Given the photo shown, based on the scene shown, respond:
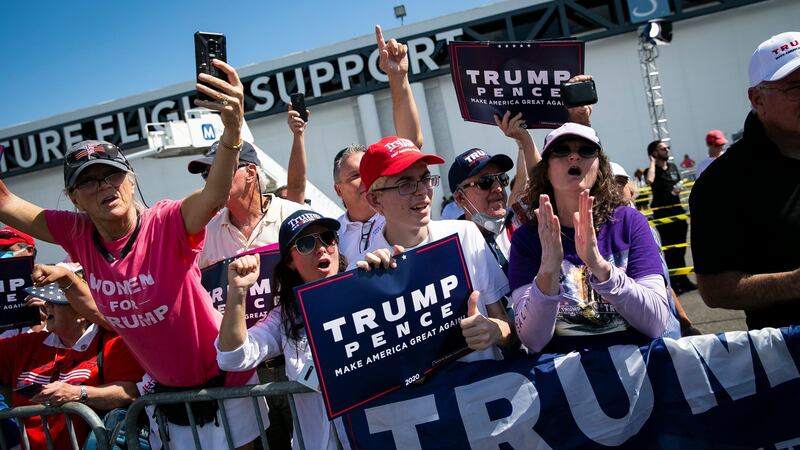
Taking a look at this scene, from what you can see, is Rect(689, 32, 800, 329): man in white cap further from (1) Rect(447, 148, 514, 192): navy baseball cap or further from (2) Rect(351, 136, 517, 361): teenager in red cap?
(1) Rect(447, 148, 514, 192): navy baseball cap

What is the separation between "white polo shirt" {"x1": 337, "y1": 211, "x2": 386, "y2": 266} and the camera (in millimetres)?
3512

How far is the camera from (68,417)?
3371 mm

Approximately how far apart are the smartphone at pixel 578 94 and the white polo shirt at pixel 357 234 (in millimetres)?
1209

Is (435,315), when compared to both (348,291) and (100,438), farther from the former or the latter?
(100,438)

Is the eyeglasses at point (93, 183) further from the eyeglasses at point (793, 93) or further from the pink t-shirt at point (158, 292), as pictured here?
the eyeglasses at point (793, 93)

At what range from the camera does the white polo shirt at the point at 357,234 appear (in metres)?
3.51

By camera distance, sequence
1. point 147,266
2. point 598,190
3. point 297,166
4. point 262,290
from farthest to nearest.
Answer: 1. point 297,166
2. point 262,290
3. point 147,266
4. point 598,190

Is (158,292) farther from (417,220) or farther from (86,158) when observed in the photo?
(417,220)

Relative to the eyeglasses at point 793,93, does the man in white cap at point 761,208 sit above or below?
below

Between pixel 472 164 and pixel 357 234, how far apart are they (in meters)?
0.83

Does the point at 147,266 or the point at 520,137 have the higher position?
the point at 520,137

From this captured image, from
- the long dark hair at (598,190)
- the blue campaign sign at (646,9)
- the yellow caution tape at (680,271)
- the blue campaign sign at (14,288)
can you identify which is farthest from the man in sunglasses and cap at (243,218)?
the blue campaign sign at (646,9)

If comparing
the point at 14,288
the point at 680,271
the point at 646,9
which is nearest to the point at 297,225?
the point at 14,288

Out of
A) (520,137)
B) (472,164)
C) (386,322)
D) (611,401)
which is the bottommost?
(611,401)
